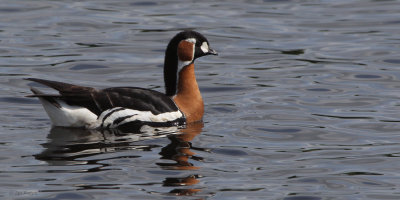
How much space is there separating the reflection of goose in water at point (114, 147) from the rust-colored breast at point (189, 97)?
211 millimetres

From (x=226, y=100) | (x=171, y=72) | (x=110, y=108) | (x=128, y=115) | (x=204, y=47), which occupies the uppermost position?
(x=204, y=47)

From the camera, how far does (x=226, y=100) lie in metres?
16.9

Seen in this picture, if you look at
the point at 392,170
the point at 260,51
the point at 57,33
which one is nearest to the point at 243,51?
the point at 260,51

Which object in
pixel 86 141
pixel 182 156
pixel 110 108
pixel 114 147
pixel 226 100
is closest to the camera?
pixel 182 156

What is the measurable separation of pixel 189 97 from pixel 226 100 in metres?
1.63

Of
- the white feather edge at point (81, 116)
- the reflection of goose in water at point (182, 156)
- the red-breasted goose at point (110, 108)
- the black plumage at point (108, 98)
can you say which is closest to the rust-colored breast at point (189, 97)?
the red-breasted goose at point (110, 108)

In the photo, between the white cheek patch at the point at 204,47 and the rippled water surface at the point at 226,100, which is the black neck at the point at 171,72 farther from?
the rippled water surface at the point at 226,100

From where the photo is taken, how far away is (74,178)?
463 inches

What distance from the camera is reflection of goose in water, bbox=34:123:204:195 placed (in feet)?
40.2

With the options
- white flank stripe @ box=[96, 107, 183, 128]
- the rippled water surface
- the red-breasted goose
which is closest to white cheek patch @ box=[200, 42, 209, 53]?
the red-breasted goose

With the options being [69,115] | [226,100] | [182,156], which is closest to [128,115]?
[69,115]

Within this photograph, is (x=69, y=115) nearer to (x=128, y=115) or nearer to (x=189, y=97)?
(x=128, y=115)

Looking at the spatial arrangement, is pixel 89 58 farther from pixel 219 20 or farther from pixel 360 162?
pixel 360 162

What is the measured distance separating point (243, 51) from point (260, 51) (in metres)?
0.38
